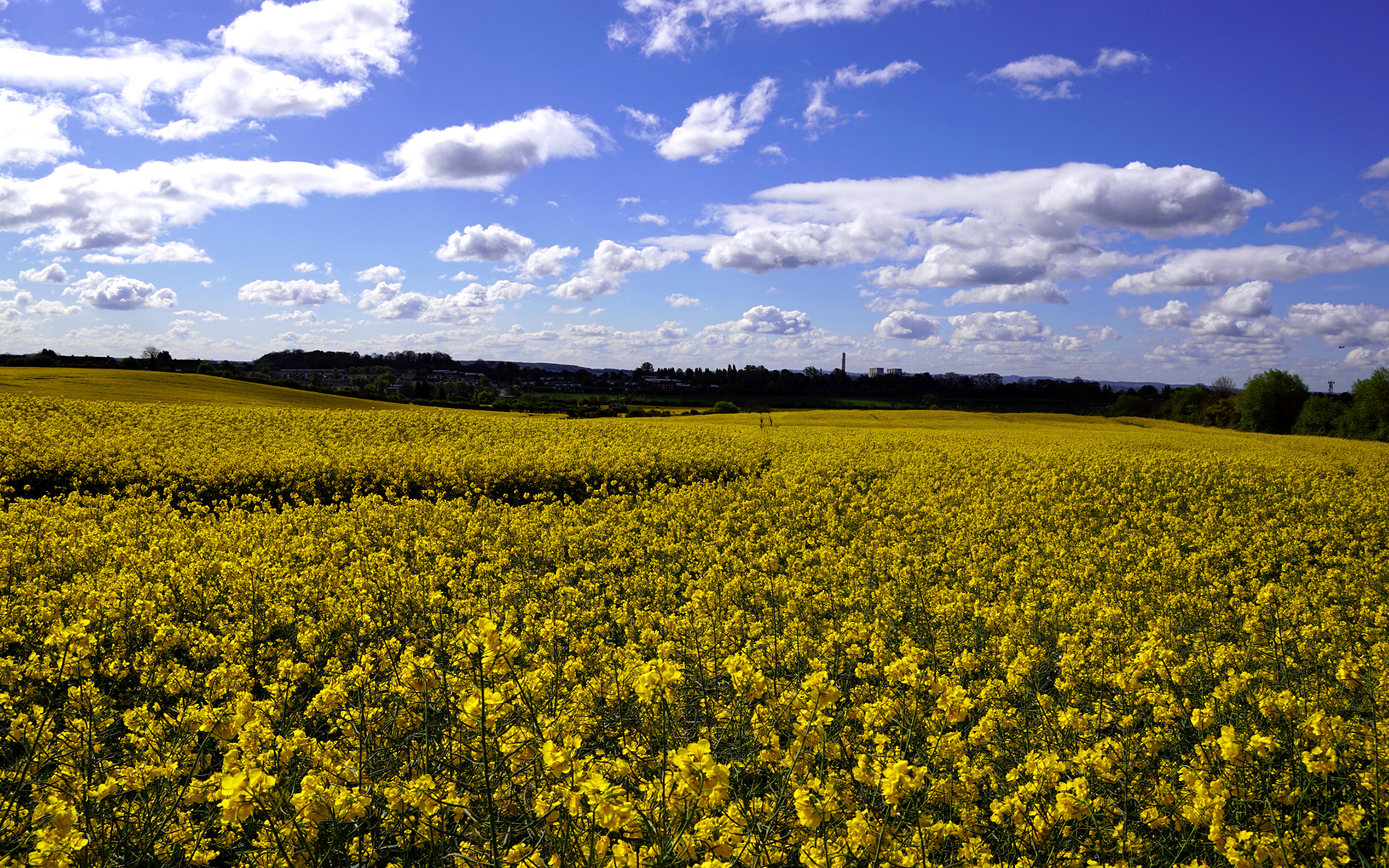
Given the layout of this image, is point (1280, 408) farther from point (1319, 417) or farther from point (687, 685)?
point (687, 685)

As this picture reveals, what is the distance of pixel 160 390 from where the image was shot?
114 feet

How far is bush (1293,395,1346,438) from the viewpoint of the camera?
6059 cm

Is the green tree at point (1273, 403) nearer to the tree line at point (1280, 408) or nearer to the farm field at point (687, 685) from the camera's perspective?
the tree line at point (1280, 408)

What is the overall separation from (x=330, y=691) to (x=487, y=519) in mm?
6365

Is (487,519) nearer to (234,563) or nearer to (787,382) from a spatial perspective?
(234,563)

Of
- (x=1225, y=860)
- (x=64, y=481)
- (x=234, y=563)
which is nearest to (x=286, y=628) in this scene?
(x=234, y=563)

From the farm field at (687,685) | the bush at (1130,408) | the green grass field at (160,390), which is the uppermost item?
the bush at (1130,408)

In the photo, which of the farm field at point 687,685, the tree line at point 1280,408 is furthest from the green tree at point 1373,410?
the farm field at point 687,685

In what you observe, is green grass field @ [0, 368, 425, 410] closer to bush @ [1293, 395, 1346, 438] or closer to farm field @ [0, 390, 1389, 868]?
farm field @ [0, 390, 1389, 868]

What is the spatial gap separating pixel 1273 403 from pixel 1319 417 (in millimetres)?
3592

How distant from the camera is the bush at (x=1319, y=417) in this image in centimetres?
6059

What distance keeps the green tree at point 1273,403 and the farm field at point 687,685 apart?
222 feet

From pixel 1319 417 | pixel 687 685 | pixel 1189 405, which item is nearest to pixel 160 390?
pixel 687 685

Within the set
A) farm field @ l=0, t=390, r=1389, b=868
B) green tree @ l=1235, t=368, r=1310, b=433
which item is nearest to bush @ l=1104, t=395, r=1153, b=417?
green tree @ l=1235, t=368, r=1310, b=433
